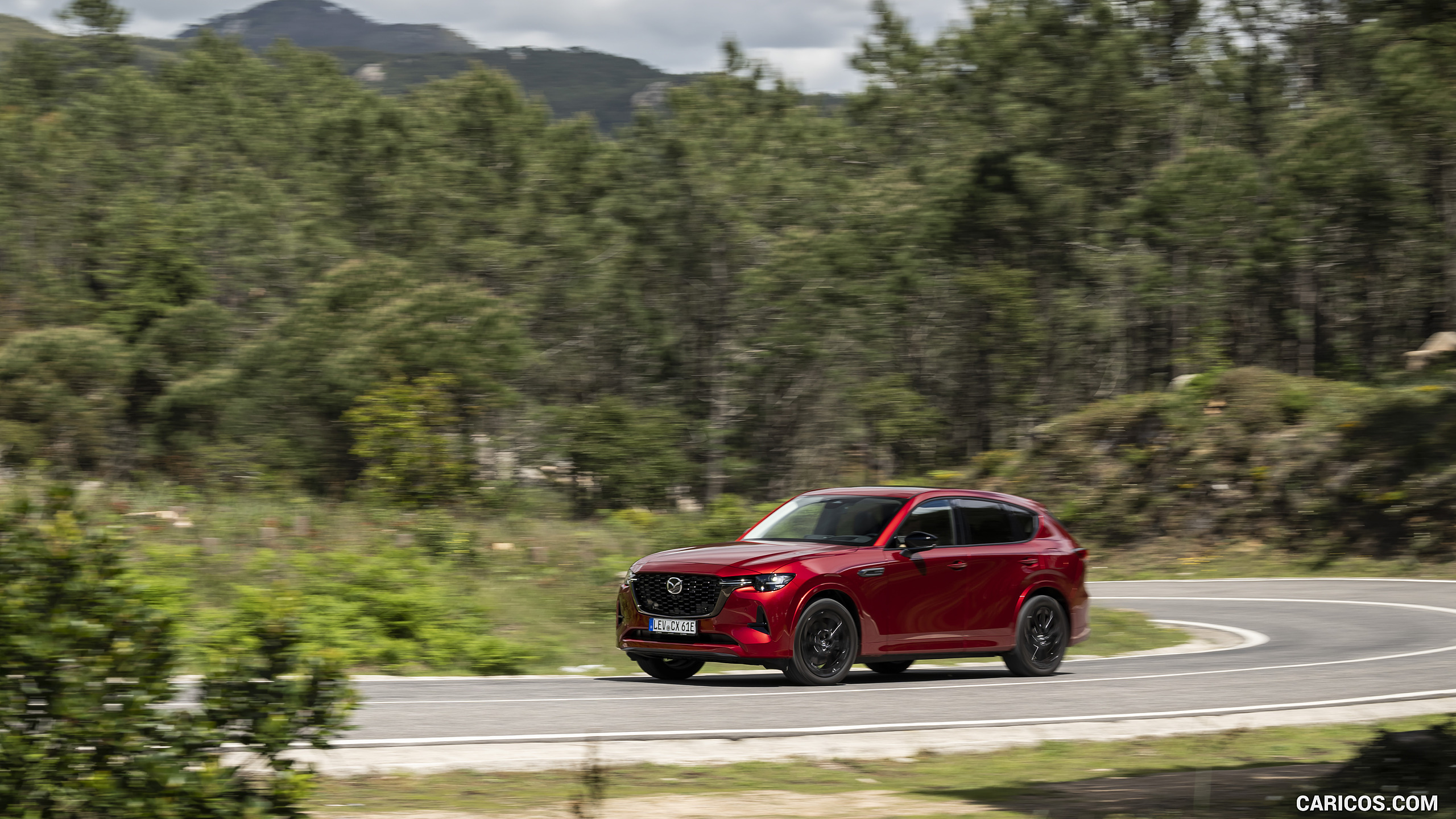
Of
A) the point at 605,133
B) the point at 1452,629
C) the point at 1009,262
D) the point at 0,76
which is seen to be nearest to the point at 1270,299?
the point at 1009,262

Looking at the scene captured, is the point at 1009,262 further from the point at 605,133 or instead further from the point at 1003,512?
the point at 1003,512

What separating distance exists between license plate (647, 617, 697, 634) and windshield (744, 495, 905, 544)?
1509 mm

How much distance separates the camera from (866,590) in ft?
41.3

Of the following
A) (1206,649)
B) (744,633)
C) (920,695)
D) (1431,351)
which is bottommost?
(1206,649)

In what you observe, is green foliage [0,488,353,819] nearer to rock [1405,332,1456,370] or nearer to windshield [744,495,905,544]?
windshield [744,495,905,544]

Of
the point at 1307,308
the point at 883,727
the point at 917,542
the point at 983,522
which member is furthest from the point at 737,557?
the point at 1307,308

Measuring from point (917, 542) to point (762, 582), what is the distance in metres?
1.80

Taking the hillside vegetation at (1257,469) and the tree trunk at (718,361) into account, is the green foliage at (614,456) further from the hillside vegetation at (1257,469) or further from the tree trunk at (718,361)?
the hillside vegetation at (1257,469)

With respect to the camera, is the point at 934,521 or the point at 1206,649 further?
the point at 1206,649

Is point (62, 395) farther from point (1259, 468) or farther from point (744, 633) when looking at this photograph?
point (744, 633)

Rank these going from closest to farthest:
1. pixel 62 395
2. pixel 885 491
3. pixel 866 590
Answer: pixel 866 590 < pixel 885 491 < pixel 62 395

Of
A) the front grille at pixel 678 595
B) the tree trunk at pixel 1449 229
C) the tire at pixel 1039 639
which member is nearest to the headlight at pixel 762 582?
the front grille at pixel 678 595

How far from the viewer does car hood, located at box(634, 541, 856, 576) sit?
1209cm

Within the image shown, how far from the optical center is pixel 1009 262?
179 ft
